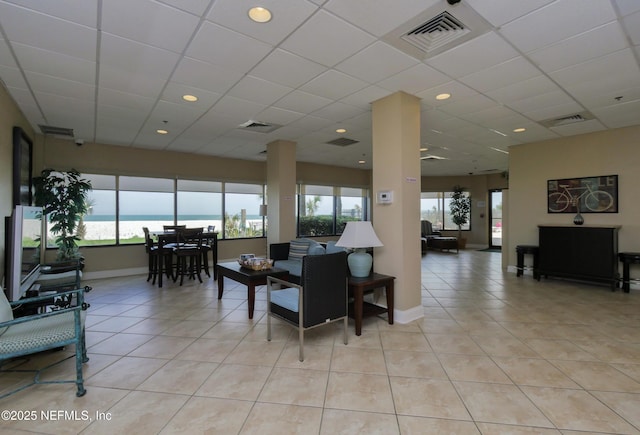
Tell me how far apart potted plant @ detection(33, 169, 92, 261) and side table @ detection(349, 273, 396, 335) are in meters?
5.26

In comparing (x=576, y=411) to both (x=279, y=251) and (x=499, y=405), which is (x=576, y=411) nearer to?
(x=499, y=405)

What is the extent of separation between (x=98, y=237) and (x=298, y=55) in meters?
6.36

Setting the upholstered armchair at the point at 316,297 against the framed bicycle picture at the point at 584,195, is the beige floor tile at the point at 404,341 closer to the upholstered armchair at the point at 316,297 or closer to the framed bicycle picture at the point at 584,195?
the upholstered armchair at the point at 316,297

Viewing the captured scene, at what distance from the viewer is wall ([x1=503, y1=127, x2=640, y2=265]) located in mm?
5461

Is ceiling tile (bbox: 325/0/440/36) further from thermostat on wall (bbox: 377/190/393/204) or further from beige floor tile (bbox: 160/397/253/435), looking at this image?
beige floor tile (bbox: 160/397/253/435)

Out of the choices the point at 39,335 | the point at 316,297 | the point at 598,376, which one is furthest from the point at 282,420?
the point at 598,376

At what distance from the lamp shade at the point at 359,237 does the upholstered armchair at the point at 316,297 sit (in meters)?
0.64

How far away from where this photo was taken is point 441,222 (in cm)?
1272

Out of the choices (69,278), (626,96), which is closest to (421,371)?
(69,278)

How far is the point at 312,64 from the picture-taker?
3172 millimetres

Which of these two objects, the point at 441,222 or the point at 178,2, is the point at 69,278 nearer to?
the point at 178,2

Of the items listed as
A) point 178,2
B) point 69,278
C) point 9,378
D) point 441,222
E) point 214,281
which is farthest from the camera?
point 441,222

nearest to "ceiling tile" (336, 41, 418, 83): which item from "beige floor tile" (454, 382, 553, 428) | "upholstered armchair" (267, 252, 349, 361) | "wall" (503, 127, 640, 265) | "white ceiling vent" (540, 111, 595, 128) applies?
"upholstered armchair" (267, 252, 349, 361)

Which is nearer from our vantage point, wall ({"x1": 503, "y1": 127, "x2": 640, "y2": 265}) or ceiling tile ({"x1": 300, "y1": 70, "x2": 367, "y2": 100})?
ceiling tile ({"x1": 300, "y1": 70, "x2": 367, "y2": 100})
